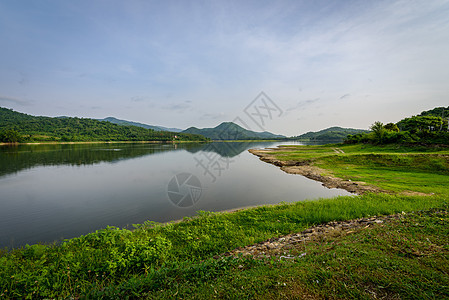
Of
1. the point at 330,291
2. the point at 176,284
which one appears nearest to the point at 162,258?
the point at 176,284

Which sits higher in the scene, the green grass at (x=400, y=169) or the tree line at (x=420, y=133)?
the tree line at (x=420, y=133)

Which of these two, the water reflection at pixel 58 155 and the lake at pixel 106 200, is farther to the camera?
the water reflection at pixel 58 155

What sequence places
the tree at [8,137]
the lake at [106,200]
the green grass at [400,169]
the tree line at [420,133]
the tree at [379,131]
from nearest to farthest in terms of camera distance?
the lake at [106,200] → the green grass at [400,169] → the tree line at [420,133] → the tree at [379,131] → the tree at [8,137]

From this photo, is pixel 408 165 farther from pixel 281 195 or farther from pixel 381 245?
pixel 381 245

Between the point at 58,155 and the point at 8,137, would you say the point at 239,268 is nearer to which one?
the point at 58,155

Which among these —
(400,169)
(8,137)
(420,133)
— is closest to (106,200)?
(400,169)

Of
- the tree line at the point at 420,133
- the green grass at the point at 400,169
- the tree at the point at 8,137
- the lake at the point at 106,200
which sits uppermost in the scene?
the tree at the point at 8,137

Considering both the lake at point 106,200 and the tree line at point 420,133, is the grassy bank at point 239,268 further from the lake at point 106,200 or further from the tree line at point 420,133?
the tree line at point 420,133

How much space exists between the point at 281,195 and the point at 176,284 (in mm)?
14947

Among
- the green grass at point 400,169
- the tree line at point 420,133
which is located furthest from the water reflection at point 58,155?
the tree line at point 420,133

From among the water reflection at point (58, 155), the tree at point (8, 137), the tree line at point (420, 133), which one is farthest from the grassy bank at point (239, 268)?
the tree at point (8, 137)

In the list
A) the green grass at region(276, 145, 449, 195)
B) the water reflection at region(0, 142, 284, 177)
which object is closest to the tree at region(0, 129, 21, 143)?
the water reflection at region(0, 142, 284, 177)

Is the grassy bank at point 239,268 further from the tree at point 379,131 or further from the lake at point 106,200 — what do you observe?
the tree at point 379,131

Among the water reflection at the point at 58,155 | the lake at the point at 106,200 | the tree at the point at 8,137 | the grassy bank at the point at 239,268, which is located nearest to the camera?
the grassy bank at the point at 239,268
